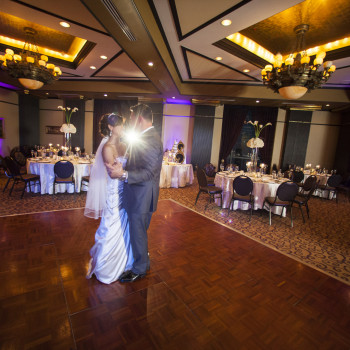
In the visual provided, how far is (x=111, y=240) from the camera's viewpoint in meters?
2.00

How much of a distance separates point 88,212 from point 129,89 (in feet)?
21.6

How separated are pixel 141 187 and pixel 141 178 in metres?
0.15

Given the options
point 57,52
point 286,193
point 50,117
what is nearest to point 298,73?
point 286,193

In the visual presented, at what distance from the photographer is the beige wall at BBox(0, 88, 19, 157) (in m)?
8.59

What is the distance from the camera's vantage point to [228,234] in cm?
348

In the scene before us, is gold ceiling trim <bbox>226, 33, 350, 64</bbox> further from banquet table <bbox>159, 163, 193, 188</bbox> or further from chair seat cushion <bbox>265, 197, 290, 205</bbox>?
banquet table <bbox>159, 163, 193, 188</bbox>

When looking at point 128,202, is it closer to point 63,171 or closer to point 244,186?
point 244,186

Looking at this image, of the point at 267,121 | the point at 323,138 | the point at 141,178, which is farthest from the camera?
the point at 267,121

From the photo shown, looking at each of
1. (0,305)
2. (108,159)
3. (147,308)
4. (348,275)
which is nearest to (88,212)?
(108,159)

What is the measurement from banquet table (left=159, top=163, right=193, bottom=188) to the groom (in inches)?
179

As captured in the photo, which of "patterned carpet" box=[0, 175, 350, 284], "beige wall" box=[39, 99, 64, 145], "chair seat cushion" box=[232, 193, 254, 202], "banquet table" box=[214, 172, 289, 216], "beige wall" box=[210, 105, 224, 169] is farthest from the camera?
"beige wall" box=[39, 99, 64, 145]

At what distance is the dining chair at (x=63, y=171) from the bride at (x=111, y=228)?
295cm

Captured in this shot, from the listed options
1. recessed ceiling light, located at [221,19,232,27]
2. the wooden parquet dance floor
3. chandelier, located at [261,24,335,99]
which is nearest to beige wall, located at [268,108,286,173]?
A: chandelier, located at [261,24,335,99]

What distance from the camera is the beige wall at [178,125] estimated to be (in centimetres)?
932
